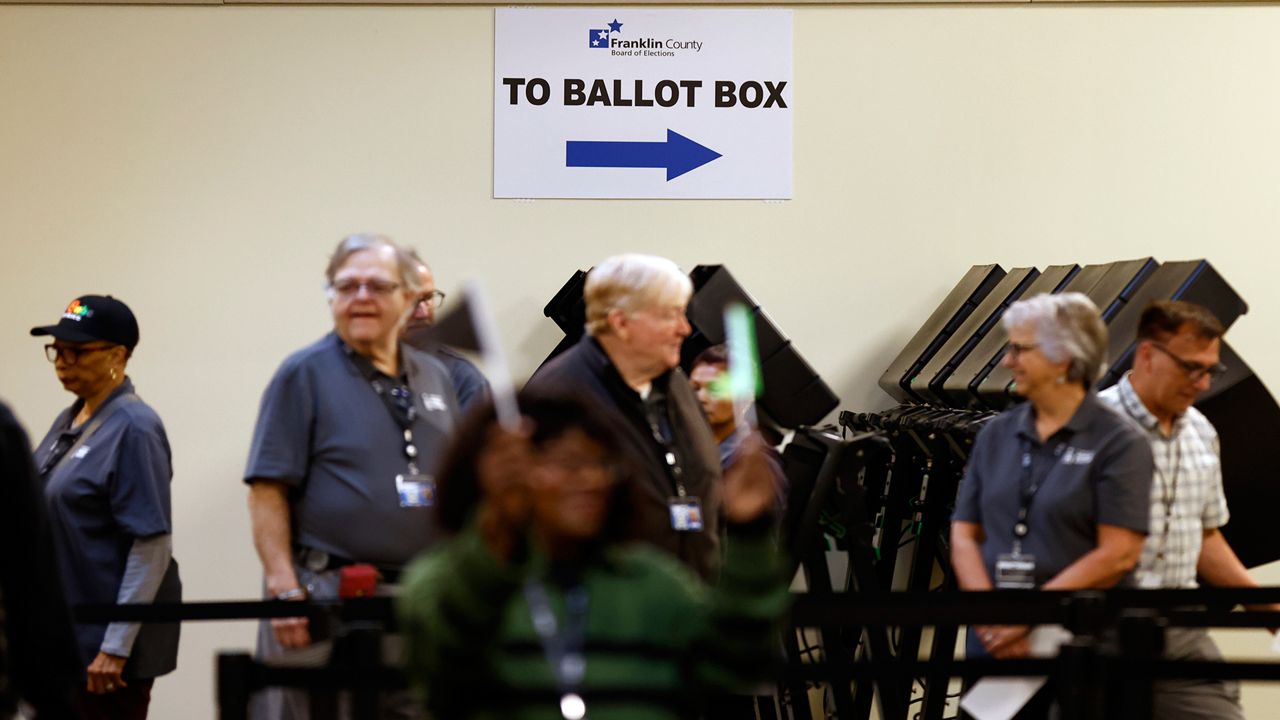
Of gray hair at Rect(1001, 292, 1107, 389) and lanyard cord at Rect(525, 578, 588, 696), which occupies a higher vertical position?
gray hair at Rect(1001, 292, 1107, 389)

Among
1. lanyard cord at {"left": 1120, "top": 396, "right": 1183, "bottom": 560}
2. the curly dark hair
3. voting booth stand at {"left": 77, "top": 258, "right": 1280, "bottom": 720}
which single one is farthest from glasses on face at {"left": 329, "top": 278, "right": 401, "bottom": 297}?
lanyard cord at {"left": 1120, "top": 396, "right": 1183, "bottom": 560}

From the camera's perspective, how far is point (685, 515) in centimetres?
293

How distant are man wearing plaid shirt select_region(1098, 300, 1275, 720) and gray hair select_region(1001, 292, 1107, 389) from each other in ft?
0.40

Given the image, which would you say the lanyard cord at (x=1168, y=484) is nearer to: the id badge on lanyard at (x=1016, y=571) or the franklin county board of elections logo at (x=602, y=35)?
the id badge on lanyard at (x=1016, y=571)

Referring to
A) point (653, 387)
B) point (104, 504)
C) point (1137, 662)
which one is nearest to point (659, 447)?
point (653, 387)

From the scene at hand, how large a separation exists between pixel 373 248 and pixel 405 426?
35 centimetres

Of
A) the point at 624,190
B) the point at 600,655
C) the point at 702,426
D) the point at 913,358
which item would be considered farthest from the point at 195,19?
the point at 600,655

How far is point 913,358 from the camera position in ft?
16.4

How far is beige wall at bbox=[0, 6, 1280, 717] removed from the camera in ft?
17.4

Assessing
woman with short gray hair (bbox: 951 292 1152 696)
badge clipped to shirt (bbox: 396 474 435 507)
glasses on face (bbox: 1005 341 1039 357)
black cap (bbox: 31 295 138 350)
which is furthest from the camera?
black cap (bbox: 31 295 138 350)

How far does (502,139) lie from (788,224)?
3.35 feet

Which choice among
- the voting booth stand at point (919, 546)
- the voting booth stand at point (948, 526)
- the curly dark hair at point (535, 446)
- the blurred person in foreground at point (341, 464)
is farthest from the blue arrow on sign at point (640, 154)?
the curly dark hair at point (535, 446)

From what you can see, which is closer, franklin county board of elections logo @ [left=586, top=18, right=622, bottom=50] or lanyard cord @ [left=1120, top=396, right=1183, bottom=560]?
lanyard cord @ [left=1120, top=396, right=1183, bottom=560]

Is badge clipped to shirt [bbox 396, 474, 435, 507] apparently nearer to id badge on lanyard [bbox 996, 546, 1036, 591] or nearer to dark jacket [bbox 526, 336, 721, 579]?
dark jacket [bbox 526, 336, 721, 579]
